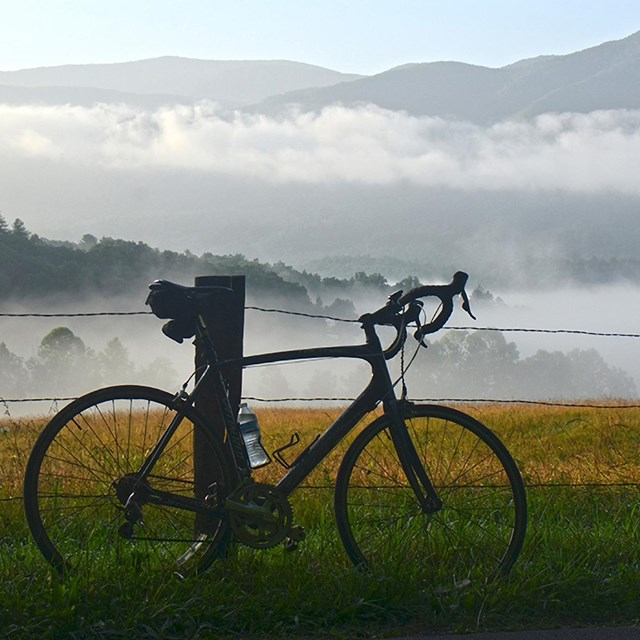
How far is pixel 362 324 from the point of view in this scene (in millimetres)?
5379

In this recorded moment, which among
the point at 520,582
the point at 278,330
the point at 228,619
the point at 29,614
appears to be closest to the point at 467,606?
the point at 520,582

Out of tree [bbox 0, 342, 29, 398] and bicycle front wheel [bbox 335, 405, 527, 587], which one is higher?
bicycle front wheel [bbox 335, 405, 527, 587]

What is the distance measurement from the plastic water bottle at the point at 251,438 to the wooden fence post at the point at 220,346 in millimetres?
217

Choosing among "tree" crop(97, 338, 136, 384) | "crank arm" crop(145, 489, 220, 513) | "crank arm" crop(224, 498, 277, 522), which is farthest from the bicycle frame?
"tree" crop(97, 338, 136, 384)

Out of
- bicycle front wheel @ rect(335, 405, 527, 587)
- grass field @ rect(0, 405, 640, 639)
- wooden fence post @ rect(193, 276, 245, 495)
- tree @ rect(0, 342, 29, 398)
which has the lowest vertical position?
tree @ rect(0, 342, 29, 398)

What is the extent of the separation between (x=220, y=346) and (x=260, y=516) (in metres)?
0.95

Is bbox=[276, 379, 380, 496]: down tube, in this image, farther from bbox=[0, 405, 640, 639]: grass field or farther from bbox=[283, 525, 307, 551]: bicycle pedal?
bbox=[0, 405, 640, 639]: grass field

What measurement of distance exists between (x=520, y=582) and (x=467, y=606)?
0.45m

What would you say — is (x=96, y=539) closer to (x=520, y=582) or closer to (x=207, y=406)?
(x=207, y=406)

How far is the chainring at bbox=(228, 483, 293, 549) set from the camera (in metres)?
5.21

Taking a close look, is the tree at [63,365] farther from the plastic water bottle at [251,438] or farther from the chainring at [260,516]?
the chainring at [260,516]

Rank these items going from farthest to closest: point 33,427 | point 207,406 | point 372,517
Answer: point 33,427
point 372,517
point 207,406

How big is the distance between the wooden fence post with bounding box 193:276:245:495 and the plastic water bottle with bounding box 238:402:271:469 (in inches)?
8.5

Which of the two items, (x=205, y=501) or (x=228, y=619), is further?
(x=205, y=501)
